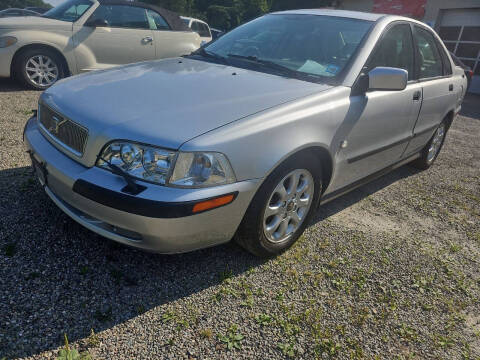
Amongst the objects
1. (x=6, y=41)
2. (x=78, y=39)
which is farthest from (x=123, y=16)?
(x=6, y=41)

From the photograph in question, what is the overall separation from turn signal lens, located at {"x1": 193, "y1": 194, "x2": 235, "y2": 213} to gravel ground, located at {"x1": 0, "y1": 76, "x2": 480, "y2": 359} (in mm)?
574

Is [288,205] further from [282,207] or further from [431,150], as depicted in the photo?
[431,150]

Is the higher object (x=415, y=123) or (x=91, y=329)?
(x=415, y=123)

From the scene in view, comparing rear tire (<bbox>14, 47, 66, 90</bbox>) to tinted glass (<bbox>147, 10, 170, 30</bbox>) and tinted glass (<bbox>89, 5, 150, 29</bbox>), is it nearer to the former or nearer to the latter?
tinted glass (<bbox>89, 5, 150, 29</bbox>)

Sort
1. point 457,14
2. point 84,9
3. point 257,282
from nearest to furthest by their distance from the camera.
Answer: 1. point 257,282
2. point 84,9
3. point 457,14

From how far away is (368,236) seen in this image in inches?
115

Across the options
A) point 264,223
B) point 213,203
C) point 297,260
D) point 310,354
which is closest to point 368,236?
point 297,260

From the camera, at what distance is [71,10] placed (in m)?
6.14

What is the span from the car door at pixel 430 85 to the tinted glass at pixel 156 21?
15.9 ft

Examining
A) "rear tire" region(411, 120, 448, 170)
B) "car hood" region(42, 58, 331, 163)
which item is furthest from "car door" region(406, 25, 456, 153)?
"car hood" region(42, 58, 331, 163)

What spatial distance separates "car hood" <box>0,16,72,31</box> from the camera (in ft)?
18.0

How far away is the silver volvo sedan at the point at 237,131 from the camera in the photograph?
1813 millimetres

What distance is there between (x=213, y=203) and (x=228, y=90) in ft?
2.66

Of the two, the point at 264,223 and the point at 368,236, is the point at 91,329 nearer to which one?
the point at 264,223
